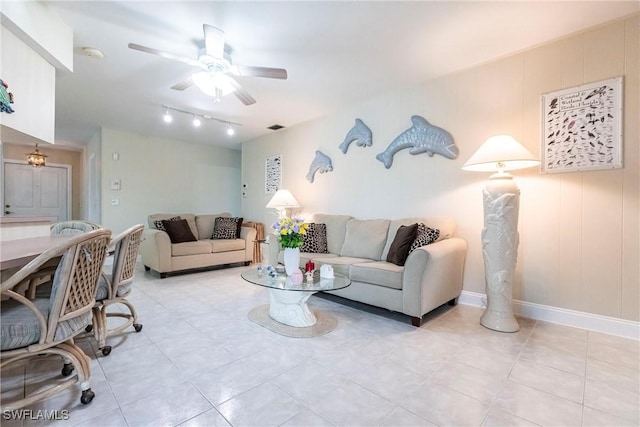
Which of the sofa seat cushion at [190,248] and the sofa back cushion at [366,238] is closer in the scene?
the sofa back cushion at [366,238]

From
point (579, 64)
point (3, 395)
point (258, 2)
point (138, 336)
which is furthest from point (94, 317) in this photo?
point (579, 64)

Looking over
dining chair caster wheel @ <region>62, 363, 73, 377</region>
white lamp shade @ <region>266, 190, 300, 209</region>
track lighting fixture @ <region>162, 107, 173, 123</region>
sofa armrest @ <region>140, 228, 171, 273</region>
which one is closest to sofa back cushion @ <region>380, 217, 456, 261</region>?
white lamp shade @ <region>266, 190, 300, 209</region>

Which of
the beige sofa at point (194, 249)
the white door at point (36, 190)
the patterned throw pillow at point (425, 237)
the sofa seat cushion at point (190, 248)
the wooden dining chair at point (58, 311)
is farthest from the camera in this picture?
the white door at point (36, 190)

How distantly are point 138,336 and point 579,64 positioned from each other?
4.16 metres

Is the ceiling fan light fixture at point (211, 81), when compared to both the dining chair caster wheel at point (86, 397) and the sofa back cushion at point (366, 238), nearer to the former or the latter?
the sofa back cushion at point (366, 238)

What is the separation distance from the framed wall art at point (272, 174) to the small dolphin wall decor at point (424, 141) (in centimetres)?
229

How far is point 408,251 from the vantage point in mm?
2773

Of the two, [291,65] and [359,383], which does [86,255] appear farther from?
[291,65]

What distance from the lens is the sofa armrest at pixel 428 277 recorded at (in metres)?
2.34

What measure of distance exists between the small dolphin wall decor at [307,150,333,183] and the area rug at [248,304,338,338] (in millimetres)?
2267

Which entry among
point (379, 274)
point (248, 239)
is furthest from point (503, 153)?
point (248, 239)

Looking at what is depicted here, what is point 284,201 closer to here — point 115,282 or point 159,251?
point 159,251

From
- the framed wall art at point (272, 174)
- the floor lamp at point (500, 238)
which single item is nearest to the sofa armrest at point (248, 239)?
the framed wall art at point (272, 174)

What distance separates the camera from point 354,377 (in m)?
1.67
